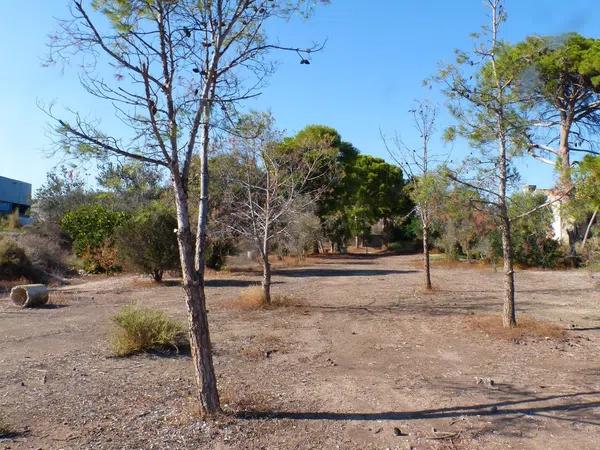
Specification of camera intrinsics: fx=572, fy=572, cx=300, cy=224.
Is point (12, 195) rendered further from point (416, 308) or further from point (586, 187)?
point (586, 187)

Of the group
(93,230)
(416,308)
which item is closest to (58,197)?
(93,230)

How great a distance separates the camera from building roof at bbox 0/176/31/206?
66.4m

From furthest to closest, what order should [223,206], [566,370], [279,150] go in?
[223,206]
[279,150]
[566,370]

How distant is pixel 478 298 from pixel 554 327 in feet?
16.3

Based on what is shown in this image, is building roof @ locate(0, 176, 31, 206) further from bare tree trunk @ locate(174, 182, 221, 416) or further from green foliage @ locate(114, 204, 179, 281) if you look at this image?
bare tree trunk @ locate(174, 182, 221, 416)

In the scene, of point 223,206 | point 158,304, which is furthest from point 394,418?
point 223,206

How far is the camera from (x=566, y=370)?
293 inches

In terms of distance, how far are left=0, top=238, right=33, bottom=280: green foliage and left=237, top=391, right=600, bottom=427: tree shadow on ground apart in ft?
55.7

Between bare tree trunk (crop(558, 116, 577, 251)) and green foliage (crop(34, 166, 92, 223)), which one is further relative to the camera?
green foliage (crop(34, 166, 92, 223))

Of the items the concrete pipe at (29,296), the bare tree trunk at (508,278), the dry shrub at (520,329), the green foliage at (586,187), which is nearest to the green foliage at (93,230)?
the concrete pipe at (29,296)

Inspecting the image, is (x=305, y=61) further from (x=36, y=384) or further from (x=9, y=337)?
(x=9, y=337)

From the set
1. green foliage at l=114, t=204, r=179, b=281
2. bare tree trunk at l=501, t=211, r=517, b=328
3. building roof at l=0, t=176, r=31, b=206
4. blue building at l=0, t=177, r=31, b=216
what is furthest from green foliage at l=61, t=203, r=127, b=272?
building roof at l=0, t=176, r=31, b=206

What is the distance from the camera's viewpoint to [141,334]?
8344 mm

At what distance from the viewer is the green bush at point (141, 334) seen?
826 centimetres
